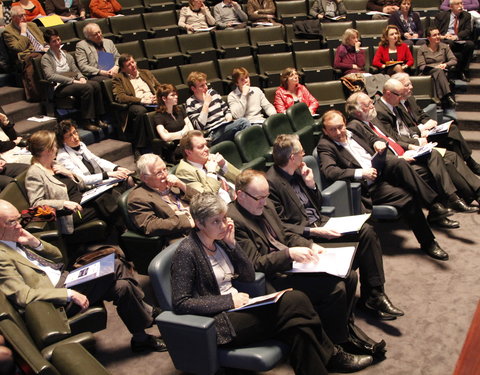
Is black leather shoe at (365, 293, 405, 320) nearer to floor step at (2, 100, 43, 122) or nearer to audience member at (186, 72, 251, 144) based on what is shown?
audience member at (186, 72, 251, 144)

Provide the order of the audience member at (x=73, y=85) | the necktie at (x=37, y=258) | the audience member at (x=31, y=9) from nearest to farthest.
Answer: the necktie at (x=37, y=258), the audience member at (x=73, y=85), the audience member at (x=31, y=9)

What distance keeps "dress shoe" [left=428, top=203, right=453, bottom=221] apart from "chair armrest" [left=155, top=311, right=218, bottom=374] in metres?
2.36

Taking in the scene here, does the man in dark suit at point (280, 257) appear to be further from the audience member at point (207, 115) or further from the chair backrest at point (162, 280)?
the audience member at point (207, 115)

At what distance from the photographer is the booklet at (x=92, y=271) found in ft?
8.91

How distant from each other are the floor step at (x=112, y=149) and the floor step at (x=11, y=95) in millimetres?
1090

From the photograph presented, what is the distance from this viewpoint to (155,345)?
297cm

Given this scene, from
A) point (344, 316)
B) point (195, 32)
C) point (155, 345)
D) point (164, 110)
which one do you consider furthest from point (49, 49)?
point (344, 316)

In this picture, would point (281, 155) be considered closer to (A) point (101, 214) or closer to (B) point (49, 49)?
(A) point (101, 214)

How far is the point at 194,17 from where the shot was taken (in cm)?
716

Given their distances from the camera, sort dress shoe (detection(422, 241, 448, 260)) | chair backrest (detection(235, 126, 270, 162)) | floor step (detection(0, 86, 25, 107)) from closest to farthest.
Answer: dress shoe (detection(422, 241, 448, 260)), chair backrest (detection(235, 126, 270, 162)), floor step (detection(0, 86, 25, 107))

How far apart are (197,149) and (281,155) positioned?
1.77 ft

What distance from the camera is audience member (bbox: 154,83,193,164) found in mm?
4629

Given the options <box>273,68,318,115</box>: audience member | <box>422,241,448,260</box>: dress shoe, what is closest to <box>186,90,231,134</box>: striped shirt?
<box>273,68,318,115</box>: audience member

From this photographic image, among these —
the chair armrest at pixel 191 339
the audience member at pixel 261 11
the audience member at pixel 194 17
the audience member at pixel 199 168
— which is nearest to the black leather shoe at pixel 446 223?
the audience member at pixel 199 168
